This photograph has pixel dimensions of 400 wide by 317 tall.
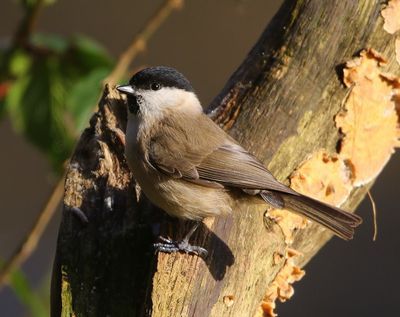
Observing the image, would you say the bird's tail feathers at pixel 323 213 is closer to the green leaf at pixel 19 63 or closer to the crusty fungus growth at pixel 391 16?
the crusty fungus growth at pixel 391 16

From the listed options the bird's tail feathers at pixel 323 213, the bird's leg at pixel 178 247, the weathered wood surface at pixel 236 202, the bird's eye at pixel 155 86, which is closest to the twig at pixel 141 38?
the bird's eye at pixel 155 86


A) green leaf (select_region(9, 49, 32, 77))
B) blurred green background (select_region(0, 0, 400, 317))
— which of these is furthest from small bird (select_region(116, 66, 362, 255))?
green leaf (select_region(9, 49, 32, 77))

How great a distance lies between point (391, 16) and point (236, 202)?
855 mm

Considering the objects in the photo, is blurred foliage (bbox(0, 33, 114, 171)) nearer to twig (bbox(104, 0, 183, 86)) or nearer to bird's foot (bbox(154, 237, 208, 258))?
twig (bbox(104, 0, 183, 86))

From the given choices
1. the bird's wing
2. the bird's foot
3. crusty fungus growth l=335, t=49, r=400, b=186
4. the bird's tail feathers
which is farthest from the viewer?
crusty fungus growth l=335, t=49, r=400, b=186

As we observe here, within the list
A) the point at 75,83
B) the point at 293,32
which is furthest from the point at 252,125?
the point at 75,83

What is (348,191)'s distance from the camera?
2.89 m

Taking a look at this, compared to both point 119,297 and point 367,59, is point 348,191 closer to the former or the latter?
point 367,59

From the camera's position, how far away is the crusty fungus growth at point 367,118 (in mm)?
2834

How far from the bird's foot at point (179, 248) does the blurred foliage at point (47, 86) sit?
439 mm

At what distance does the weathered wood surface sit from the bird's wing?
0.10 metres

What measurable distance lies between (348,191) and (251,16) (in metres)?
4.28

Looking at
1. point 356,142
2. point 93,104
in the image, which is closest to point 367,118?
point 356,142

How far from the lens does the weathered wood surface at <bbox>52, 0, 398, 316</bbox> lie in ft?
8.07
